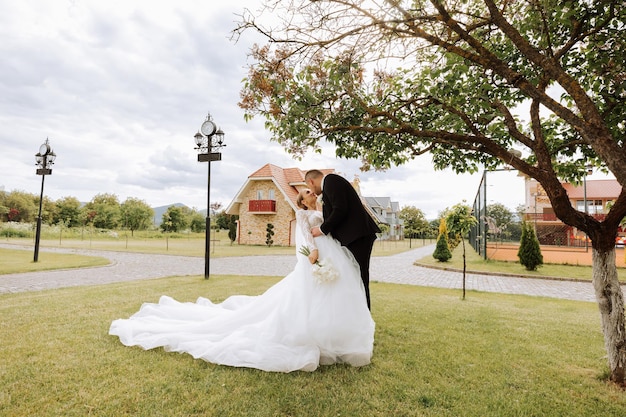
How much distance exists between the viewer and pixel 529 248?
579 inches

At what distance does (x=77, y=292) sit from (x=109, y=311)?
2.55m

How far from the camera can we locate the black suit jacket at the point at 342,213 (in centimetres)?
408

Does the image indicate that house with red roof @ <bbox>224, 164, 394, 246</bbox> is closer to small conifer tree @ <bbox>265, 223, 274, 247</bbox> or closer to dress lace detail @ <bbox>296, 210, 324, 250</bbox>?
small conifer tree @ <bbox>265, 223, 274, 247</bbox>

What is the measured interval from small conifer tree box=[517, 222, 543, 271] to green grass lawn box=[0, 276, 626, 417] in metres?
9.82

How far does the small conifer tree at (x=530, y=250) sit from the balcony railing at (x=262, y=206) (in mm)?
21414

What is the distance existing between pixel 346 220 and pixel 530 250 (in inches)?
542

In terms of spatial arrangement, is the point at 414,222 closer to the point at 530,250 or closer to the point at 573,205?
the point at 573,205

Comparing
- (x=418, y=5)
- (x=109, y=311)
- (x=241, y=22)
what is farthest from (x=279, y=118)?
(x=109, y=311)

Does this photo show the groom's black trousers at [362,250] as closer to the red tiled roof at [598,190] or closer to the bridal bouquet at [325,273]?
the bridal bouquet at [325,273]

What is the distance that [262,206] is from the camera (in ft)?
105

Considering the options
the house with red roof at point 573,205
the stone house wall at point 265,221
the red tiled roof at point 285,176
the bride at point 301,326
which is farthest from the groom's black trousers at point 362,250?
the stone house wall at point 265,221

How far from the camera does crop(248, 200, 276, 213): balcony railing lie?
31908 mm

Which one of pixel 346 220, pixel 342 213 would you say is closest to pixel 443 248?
pixel 346 220

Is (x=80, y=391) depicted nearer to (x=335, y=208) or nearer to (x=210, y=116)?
(x=335, y=208)
